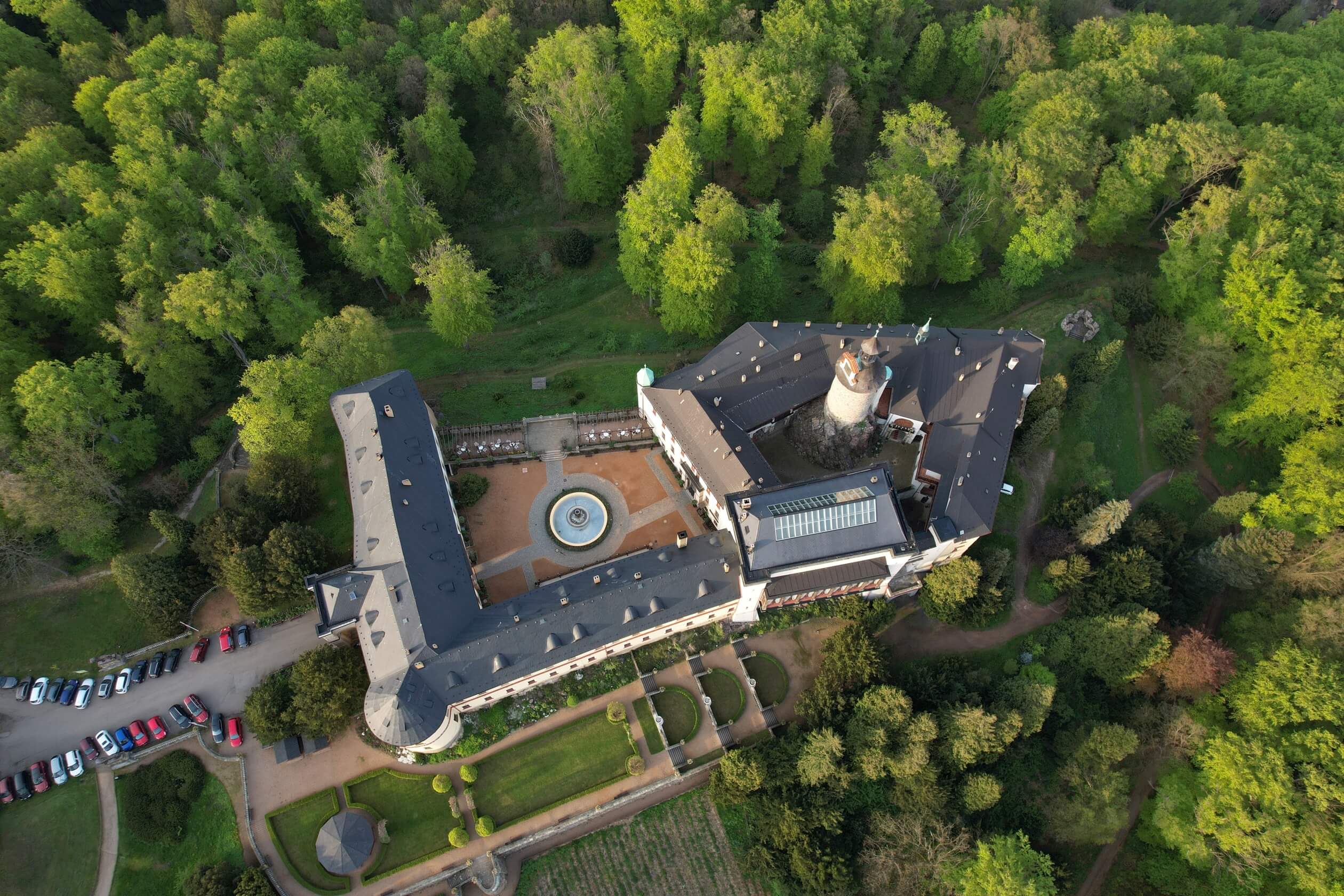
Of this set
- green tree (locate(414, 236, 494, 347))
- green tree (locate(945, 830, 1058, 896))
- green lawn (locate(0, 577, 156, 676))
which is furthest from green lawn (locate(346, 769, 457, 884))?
green tree (locate(414, 236, 494, 347))

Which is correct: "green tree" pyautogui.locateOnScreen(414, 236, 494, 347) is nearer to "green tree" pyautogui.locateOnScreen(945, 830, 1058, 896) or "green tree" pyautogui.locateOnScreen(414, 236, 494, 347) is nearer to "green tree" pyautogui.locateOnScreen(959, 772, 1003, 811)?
"green tree" pyautogui.locateOnScreen(959, 772, 1003, 811)

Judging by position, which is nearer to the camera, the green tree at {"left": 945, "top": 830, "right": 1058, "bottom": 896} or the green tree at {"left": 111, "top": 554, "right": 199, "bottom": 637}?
the green tree at {"left": 945, "top": 830, "right": 1058, "bottom": 896}

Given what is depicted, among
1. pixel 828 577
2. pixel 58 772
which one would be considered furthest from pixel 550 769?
pixel 58 772

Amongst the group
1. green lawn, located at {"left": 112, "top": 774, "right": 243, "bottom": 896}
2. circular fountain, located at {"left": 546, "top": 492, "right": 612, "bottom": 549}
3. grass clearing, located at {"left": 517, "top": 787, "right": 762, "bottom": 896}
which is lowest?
grass clearing, located at {"left": 517, "top": 787, "right": 762, "bottom": 896}

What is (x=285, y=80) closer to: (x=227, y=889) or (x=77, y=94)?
(x=77, y=94)

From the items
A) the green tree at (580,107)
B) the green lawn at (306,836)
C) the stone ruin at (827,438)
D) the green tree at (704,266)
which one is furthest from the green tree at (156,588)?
the green tree at (580,107)

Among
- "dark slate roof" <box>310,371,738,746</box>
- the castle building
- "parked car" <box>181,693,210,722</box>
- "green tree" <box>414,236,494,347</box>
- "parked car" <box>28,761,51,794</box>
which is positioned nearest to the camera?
"dark slate roof" <box>310,371,738,746</box>

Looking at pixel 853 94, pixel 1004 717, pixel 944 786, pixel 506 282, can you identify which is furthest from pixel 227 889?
pixel 853 94
